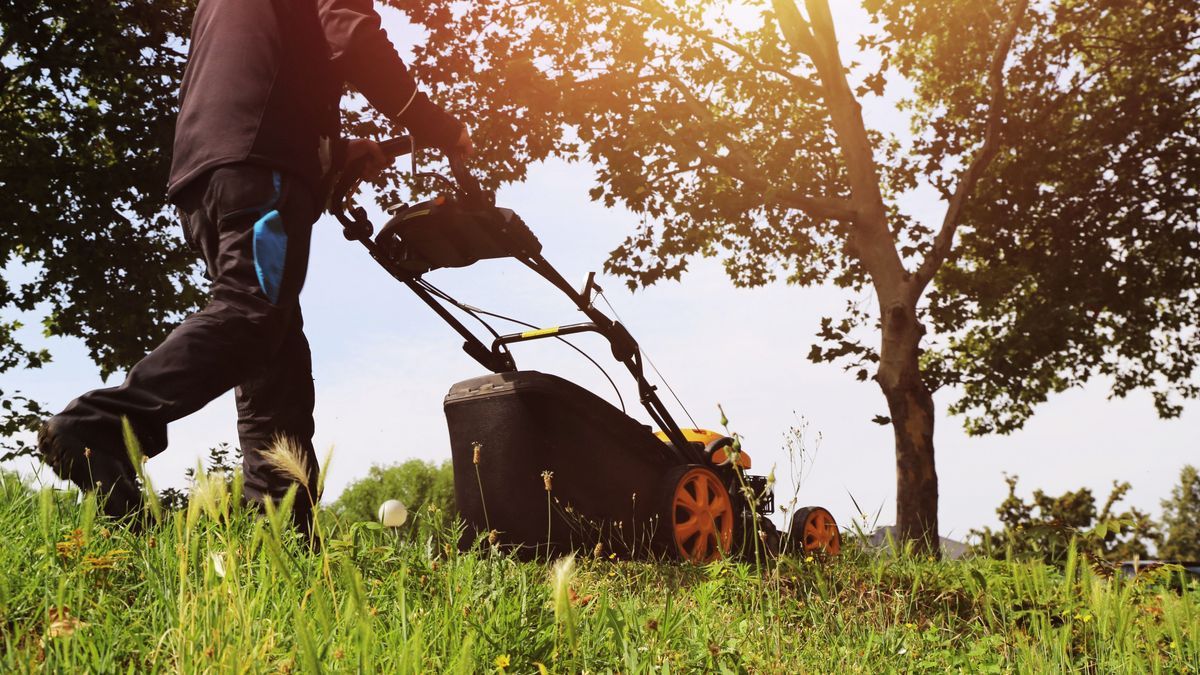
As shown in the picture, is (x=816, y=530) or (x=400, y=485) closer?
(x=816, y=530)

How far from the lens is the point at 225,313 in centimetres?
286

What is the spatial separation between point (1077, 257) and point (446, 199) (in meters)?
11.9

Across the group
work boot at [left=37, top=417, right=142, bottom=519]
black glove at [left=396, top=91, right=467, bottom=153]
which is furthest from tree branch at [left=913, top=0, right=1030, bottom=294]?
work boot at [left=37, top=417, right=142, bottom=519]

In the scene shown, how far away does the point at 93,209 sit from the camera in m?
10.9

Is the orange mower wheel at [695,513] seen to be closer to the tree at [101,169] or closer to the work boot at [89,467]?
the work boot at [89,467]

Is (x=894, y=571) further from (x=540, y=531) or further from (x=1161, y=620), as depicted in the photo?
(x=540, y=531)

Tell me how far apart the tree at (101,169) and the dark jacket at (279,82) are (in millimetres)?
7590

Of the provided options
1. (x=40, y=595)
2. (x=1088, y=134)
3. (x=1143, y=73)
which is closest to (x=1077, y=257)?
(x=1088, y=134)

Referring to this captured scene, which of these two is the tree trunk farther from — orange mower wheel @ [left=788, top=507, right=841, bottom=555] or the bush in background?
orange mower wheel @ [left=788, top=507, right=841, bottom=555]

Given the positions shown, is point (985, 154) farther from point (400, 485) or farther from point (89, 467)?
point (400, 485)

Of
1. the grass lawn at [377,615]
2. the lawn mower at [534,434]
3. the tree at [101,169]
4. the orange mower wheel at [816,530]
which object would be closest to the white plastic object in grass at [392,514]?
the grass lawn at [377,615]

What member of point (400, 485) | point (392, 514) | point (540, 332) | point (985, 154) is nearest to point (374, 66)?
point (392, 514)

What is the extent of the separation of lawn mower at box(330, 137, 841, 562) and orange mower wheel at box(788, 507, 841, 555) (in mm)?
1327

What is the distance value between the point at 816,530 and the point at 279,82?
16.2 ft
